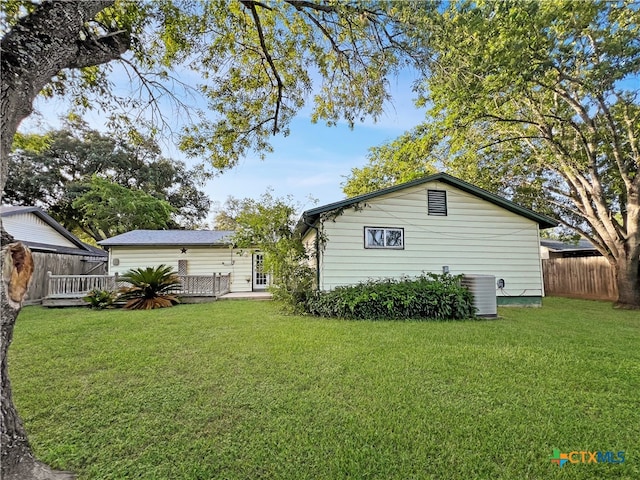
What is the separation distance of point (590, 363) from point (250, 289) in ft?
40.7

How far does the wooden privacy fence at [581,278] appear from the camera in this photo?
Result: 37.6ft

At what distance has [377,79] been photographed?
4871 mm

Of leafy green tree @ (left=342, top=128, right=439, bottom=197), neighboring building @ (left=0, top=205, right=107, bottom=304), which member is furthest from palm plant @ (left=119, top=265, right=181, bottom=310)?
leafy green tree @ (left=342, top=128, right=439, bottom=197)

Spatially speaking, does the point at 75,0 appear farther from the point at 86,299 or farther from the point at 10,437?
the point at 86,299

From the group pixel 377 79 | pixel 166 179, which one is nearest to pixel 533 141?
pixel 377 79

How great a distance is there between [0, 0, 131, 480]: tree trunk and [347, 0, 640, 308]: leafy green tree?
4112 mm

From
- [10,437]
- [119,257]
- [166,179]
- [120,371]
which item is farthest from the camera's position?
[166,179]

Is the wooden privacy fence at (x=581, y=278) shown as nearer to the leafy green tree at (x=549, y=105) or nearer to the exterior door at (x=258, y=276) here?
the leafy green tree at (x=549, y=105)

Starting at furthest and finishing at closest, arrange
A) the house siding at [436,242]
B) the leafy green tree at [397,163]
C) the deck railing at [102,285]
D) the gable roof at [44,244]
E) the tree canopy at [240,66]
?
the gable roof at [44,244] → the leafy green tree at [397,163] → the deck railing at [102,285] → the house siding at [436,242] → the tree canopy at [240,66]

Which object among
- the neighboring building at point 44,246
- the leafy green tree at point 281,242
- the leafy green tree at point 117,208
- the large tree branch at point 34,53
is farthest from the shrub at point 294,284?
the leafy green tree at point 117,208

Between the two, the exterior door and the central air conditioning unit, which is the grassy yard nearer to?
the central air conditioning unit

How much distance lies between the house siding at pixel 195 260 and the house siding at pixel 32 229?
3489mm

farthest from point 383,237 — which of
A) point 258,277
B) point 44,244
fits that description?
point 44,244

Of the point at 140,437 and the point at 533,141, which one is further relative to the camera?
the point at 533,141
